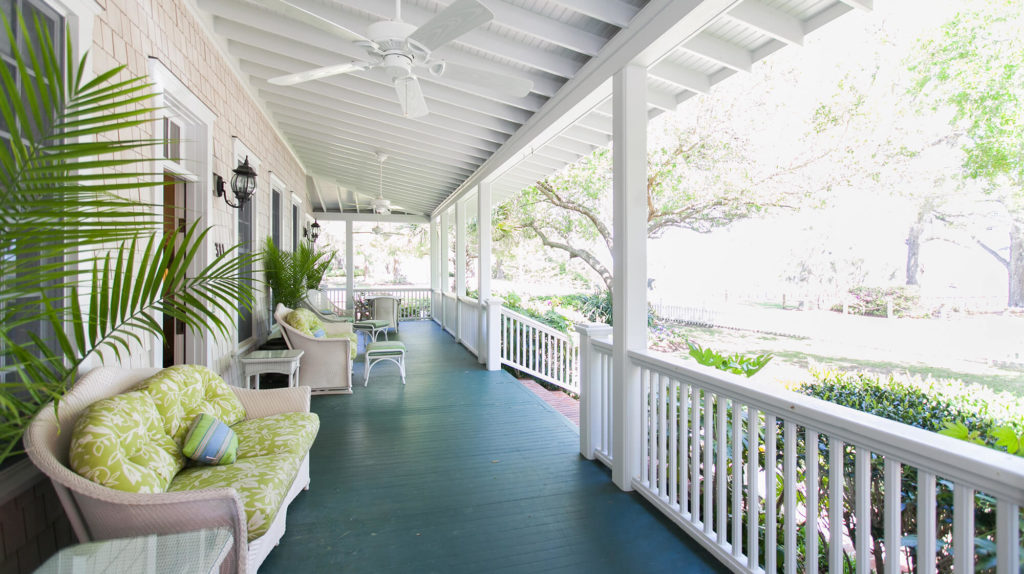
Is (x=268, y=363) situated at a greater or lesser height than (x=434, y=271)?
lesser

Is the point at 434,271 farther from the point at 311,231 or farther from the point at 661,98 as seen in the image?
the point at 661,98

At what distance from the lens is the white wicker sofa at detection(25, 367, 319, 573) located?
62.6 inches

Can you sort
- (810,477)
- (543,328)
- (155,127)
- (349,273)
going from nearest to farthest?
(810,477) < (155,127) < (543,328) < (349,273)

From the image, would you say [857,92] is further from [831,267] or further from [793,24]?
[793,24]

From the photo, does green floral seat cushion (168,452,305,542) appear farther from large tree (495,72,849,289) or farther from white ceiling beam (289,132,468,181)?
large tree (495,72,849,289)

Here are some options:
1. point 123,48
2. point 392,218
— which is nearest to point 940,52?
point 123,48

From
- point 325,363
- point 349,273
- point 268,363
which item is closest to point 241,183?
point 268,363

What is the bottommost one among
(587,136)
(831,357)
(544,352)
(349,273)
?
(831,357)

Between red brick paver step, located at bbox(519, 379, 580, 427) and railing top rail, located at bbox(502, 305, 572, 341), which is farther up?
railing top rail, located at bbox(502, 305, 572, 341)

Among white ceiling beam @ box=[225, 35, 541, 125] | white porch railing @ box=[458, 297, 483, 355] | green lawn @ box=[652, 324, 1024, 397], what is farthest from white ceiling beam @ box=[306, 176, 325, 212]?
green lawn @ box=[652, 324, 1024, 397]

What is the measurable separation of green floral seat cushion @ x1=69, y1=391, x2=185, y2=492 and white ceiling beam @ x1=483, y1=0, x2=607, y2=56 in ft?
8.92

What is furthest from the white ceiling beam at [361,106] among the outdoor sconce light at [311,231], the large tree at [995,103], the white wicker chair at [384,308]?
the large tree at [995,103]

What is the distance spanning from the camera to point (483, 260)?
6.54 meters

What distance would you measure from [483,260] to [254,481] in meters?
4.75
